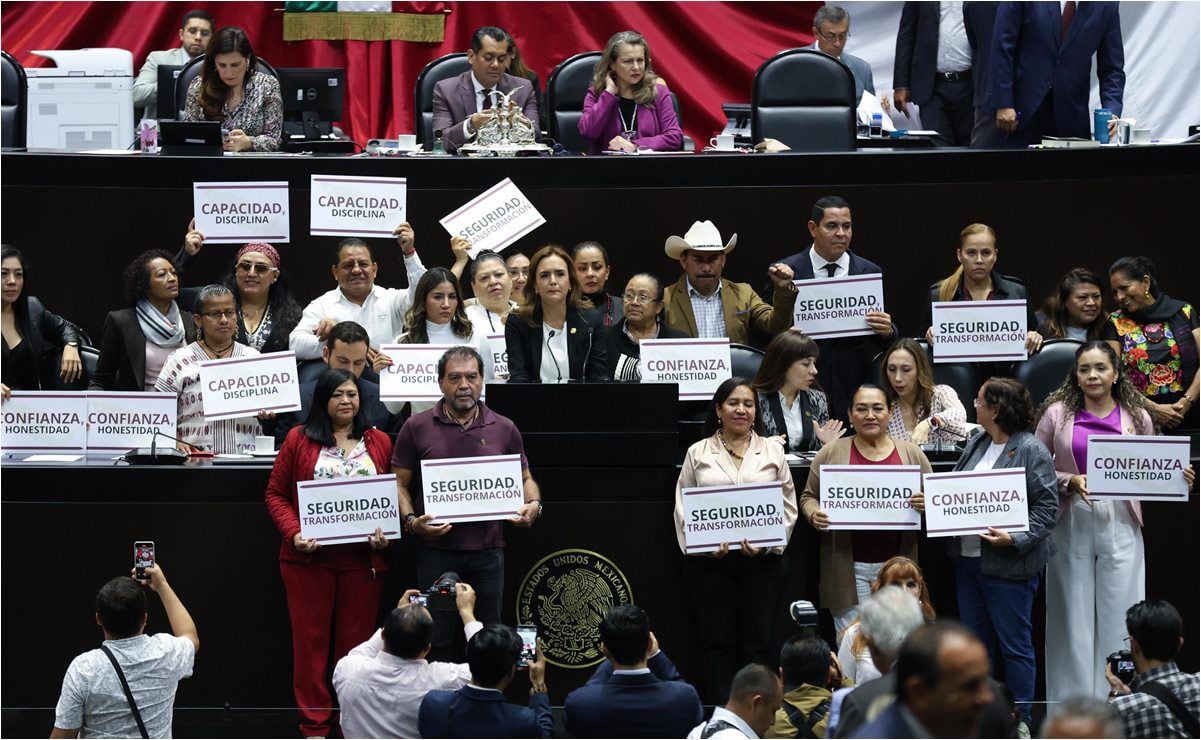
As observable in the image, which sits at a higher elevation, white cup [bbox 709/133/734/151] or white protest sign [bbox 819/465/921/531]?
white cup [bbox 709/133/734/151]

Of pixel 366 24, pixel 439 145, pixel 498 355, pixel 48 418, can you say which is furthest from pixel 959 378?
pixel 366 24

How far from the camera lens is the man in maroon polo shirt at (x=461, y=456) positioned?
309 inches

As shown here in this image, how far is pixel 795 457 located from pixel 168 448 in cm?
294

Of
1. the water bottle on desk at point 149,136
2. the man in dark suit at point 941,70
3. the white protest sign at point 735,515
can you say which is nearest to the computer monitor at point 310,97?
the water bottle on desk at point 149,136

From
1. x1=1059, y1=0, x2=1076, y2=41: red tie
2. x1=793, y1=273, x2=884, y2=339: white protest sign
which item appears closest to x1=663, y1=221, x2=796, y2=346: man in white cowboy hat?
x1=793, y1=273, x2=884, y2=339: white protest sign

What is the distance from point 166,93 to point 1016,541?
19.9ft

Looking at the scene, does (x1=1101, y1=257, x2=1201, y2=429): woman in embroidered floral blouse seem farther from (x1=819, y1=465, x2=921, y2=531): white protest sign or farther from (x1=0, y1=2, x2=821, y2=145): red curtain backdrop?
(x1=0, y1=2, x2=821, y2=145): red curtain backdrop

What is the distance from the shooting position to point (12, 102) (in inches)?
422

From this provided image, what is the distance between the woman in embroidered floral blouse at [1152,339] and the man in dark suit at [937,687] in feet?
17.5

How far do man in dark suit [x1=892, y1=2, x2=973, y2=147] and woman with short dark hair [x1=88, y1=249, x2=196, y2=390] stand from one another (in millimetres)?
5515

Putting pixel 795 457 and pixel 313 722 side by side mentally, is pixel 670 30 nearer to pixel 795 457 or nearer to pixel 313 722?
pixel 795 457

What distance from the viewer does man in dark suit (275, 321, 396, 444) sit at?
8383 millimetres

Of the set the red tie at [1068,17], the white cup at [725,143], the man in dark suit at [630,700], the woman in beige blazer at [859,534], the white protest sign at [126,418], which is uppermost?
the red tie at [1068,17]

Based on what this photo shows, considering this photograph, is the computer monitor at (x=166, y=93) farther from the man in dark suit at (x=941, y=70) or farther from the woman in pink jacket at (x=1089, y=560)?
the woman in pink jacket at (x=1089, y=560)
